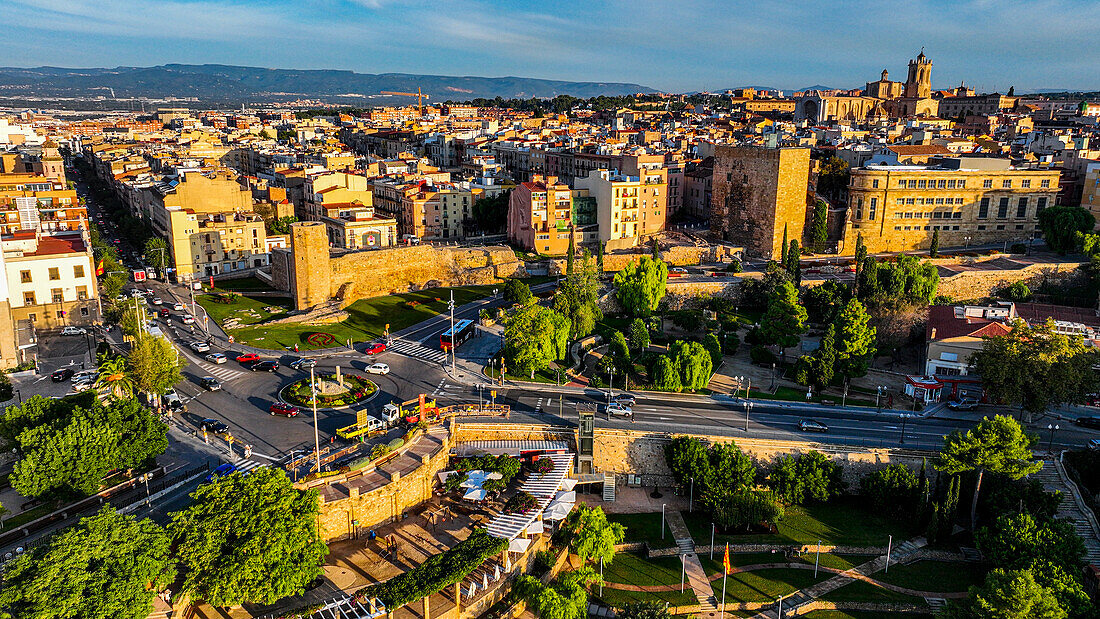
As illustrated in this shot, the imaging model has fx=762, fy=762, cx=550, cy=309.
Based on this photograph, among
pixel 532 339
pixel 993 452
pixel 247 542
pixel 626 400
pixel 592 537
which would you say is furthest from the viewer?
pixel 532 339

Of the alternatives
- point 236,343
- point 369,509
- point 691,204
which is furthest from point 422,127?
point 369,509

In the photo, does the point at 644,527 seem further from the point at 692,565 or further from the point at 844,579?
the point at 844,579

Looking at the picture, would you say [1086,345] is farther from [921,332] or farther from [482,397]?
[482,397]

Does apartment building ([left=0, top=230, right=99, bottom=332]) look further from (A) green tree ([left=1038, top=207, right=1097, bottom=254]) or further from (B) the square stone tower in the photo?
(A) green tree ([left=1038, top=207, right=1097, bottom=254])

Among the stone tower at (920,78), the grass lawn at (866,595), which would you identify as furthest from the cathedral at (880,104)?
the grass lawn at (866,595)

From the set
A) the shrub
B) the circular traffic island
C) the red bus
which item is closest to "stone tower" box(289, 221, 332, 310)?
the red bus

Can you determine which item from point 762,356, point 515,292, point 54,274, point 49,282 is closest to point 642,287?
point 515,292
